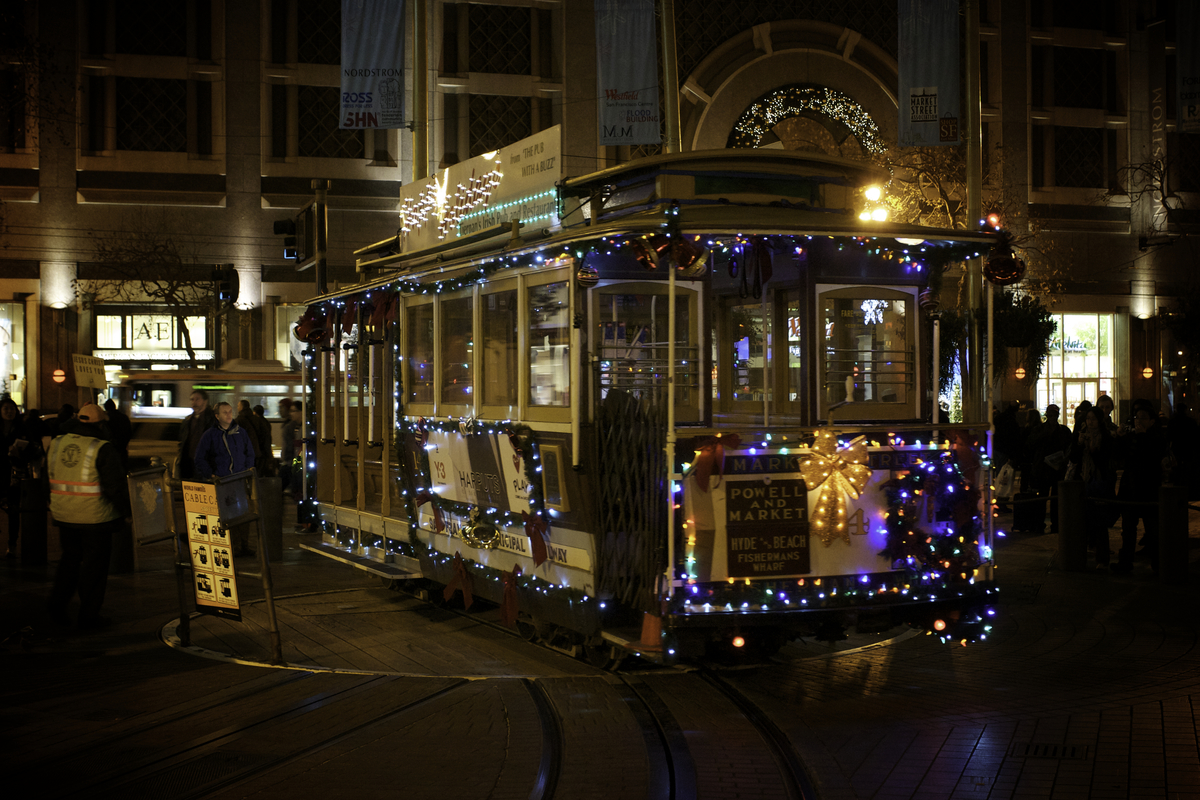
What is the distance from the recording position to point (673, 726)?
707cm

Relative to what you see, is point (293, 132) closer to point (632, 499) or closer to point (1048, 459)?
point (1048, 459)

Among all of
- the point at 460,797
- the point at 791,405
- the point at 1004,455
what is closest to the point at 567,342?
the point at 791,405

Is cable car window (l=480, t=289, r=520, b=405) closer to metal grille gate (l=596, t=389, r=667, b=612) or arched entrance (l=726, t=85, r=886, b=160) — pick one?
metal grille gate (l=596, t=389, r=667, b=612)

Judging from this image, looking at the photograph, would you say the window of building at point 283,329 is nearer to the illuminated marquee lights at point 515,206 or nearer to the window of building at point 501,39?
the window of building at point 501,39

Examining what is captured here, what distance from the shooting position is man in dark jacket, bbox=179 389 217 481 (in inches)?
576

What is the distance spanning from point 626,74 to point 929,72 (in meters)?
4.25

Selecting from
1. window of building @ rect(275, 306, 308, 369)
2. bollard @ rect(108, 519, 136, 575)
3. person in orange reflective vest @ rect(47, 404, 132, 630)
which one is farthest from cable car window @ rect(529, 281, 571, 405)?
window of building @ rect(275, 306, 308, 369)

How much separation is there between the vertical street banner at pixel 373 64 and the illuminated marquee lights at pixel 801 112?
21441 mm

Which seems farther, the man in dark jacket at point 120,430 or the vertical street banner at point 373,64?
the man in dark jacket at point 120,430

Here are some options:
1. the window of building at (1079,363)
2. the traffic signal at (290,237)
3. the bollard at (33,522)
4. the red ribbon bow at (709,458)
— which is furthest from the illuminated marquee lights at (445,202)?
the window of building at (1079,363)

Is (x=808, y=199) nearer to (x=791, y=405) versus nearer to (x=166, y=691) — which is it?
(x=791, y=405)

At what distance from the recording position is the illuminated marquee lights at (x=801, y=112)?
37188 mm

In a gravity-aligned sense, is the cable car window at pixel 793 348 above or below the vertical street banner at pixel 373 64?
below

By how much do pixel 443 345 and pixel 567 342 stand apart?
2.38m
